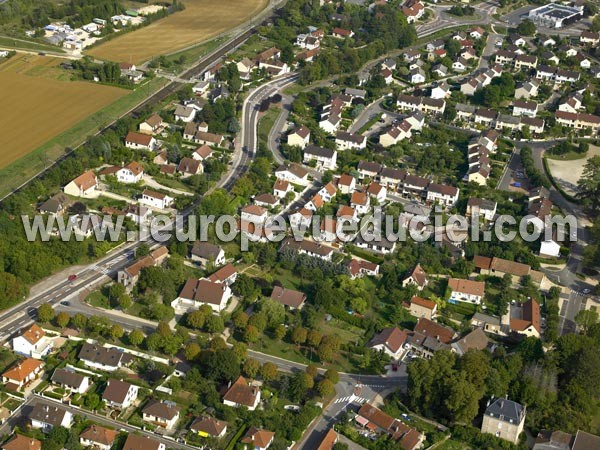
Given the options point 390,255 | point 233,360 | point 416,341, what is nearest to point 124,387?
point 233,360

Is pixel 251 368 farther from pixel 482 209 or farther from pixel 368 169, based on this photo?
pixel 368 169

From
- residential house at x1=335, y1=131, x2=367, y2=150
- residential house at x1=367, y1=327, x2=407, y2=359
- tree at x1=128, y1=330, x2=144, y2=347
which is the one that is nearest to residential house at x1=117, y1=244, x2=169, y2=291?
tree at x1=128, y1=330, x2=144, y2=347

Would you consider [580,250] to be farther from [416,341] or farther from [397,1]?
[397,1]

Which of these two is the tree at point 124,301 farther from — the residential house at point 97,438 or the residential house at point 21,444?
the residential house at point 21,444

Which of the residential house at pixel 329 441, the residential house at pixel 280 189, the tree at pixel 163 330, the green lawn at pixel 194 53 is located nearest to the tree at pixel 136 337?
the tree at pixel 163 330

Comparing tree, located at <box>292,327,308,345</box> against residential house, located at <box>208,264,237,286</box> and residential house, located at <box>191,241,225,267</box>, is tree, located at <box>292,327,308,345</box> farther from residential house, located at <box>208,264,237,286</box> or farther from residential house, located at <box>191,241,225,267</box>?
residential house, located at <box>191,241,225,267</box>

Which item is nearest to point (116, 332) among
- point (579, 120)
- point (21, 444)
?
point (21, 444)
